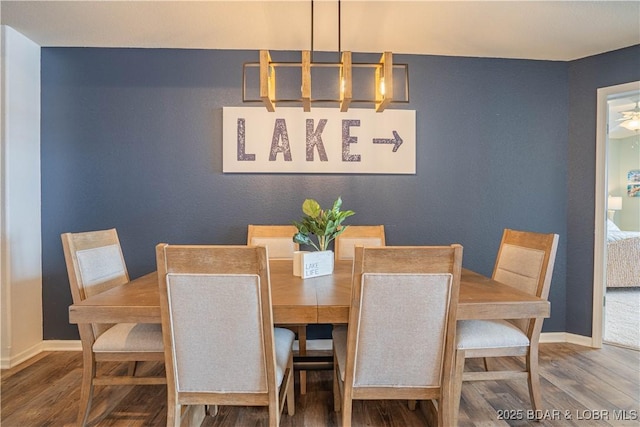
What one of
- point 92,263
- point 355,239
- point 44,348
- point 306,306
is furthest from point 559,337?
point 44,348

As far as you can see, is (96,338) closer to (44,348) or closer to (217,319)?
(217,319)

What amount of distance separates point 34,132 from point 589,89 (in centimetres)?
454

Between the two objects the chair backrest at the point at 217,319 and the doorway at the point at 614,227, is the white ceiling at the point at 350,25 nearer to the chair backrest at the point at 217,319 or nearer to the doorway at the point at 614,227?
the doorway at the point at 614,227

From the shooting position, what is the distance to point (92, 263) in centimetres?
175

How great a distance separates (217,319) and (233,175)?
1719 mm

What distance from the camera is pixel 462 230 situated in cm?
280

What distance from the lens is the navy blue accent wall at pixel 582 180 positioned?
2.73 meters

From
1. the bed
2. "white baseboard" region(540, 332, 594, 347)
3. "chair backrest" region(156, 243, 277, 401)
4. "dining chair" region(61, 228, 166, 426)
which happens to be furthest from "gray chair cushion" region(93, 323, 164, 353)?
the bed

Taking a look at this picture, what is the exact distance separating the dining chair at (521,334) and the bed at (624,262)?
333 centimetres

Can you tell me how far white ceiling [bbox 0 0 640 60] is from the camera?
7.01 ft

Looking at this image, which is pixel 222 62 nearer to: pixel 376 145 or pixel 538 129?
pixel 376 145

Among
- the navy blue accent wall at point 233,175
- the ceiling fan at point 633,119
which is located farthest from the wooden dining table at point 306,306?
the ceiling fan at point 633,119

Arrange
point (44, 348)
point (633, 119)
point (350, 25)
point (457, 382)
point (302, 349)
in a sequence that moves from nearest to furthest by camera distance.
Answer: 1. point (457, 382)
2. point (302, 349)
3. point (350, 25)
4. point (44, 348)
5. point (633, 119)

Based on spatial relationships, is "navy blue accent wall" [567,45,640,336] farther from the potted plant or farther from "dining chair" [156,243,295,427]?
"dining chair" [156,243,295,427]
